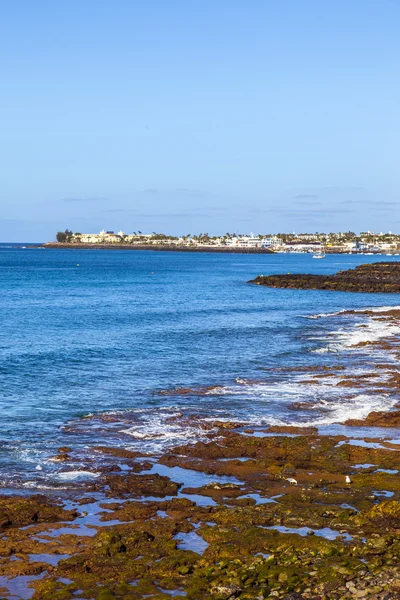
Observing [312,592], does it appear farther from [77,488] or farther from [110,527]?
[77,488]

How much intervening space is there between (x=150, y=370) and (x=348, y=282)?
7219 cm

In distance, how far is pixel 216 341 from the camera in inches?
1801

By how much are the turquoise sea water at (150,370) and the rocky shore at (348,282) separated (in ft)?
85.8

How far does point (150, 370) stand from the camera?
115 ft

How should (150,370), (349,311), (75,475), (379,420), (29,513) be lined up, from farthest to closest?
(349,311) → (150,370) → (379,420) → (75,475) → (29,513)

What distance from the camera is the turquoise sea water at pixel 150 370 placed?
76.7 feet

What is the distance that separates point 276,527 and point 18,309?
55.5 metres

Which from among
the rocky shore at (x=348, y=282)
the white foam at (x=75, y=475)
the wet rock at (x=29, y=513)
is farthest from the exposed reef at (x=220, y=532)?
the rocky shore at (x=348, y=282)

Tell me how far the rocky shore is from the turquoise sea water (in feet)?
85.8

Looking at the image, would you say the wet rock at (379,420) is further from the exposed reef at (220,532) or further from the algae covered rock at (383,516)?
the algae covered rock at (383,516)

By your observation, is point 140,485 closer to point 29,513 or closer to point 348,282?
point 29,513

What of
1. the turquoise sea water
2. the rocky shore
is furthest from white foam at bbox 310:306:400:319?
the rocky shore

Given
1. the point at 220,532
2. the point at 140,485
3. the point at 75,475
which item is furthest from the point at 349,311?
the point at 220,532

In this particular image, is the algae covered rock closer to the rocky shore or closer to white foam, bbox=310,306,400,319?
white foam, bbox=310,306,400,319
